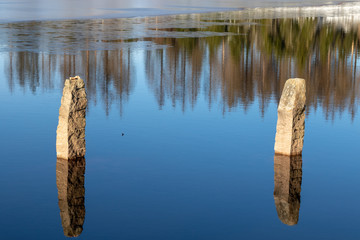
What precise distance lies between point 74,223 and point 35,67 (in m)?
15.4

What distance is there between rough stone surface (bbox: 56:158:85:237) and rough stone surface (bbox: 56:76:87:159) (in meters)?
0.21

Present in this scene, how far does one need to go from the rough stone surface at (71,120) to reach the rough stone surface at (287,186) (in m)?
3.50

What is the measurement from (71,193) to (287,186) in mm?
3539

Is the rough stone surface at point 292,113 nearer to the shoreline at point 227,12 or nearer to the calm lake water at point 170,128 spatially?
the calm lake water at point 170,128

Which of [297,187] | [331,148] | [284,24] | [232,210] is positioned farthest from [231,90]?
[284,24]

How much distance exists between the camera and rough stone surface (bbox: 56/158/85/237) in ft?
32.4

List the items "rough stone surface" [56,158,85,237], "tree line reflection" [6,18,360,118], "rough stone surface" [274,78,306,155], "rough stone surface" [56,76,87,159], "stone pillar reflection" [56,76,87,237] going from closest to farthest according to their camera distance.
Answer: "rough stone surface" [56,158,85,237], "stone pillar reflection" [56,76,87,237], "rough stone surface" [56,76,87,159], "rough stone surface" [274,78,306,155], "tree line reflection" [6,18,360,118]

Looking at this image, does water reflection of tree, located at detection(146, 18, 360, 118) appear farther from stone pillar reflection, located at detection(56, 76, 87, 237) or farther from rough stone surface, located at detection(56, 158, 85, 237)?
rough stone surface, located at detection(56, 158, 85, 237)

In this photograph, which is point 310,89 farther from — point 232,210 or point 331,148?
point 232,210

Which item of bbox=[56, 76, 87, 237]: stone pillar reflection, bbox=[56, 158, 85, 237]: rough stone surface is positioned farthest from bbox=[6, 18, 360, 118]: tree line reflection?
bbox=[56, 158, 85, 237]: rough stone surface

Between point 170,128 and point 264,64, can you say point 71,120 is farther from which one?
point 264,64

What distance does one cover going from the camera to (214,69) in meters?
25.6

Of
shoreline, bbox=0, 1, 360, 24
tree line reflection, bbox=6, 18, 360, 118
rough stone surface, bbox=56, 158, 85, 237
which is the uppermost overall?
shoreline, bbox=0, 1, 360, 24

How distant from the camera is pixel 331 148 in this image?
46.4ft
